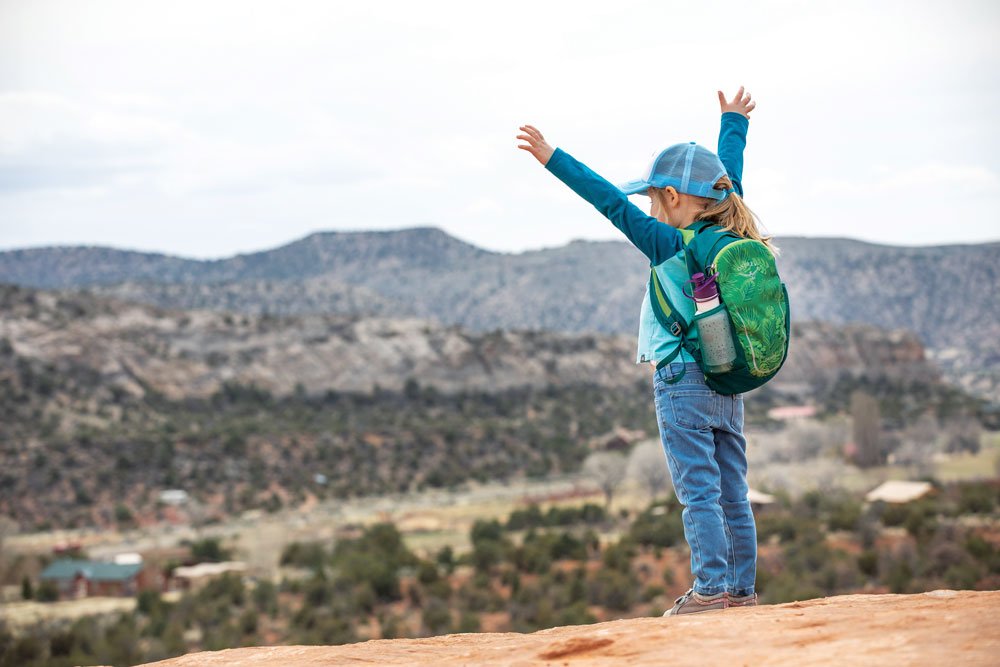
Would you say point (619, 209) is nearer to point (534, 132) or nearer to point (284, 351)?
point (534, 132)

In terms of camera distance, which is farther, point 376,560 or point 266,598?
point 376,560

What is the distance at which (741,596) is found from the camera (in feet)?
15.4

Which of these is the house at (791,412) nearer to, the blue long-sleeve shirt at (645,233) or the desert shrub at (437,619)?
the desert shrub at (437,619)

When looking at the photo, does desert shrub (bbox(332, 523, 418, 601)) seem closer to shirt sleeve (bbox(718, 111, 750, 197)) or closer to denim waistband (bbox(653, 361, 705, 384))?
shirt sleeve (bbox(718, 111, 750, 197))

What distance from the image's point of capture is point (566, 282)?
449ft

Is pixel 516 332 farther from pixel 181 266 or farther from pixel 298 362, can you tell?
pixel 181 266

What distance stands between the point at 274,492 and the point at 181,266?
360ft

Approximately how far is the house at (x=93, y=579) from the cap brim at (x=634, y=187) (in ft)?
91.1

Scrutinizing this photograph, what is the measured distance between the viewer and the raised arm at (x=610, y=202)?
4.59 meters

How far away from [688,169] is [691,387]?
946 mm

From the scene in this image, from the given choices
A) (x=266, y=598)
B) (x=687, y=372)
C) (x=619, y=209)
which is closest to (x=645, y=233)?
(x=619, y=209)

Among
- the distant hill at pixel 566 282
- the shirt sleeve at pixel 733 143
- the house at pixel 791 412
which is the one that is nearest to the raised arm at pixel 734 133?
the shirt sleeve at pixel 733 143

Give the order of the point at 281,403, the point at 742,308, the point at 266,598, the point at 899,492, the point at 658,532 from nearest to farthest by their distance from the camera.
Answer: the point at 742,308
the point at 266,598
the point at 658,532
the point at 899,492
the point at 281,403

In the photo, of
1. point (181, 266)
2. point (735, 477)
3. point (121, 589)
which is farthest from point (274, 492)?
point (181, 266)
